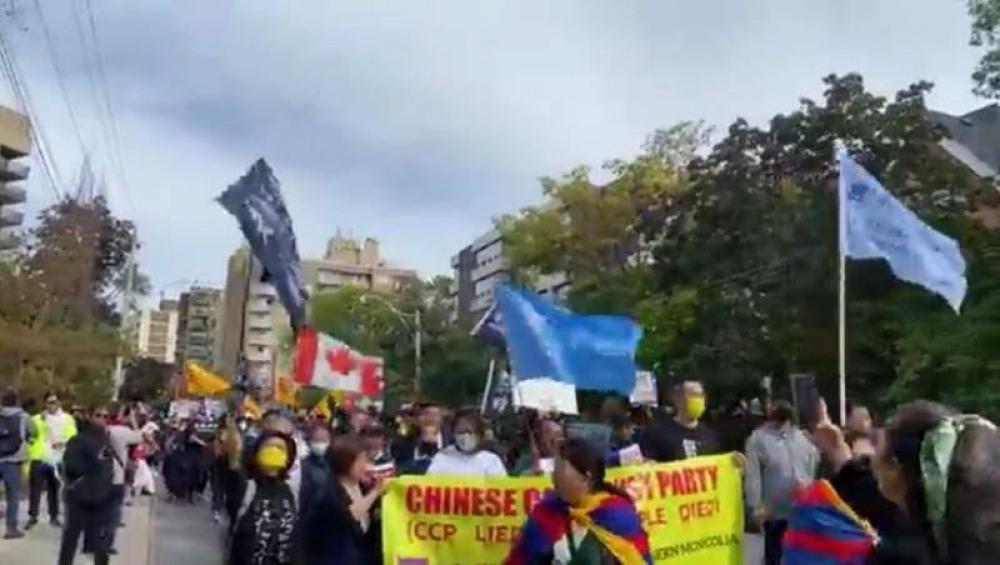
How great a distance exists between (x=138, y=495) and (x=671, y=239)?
84.9 feet

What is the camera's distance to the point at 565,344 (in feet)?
51.0

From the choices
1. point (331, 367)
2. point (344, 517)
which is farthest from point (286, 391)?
point (344, 517)

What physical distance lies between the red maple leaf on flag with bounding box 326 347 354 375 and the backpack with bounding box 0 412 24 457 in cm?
924

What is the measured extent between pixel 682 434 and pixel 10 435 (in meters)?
7.94

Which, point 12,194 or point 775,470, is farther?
point 12,194

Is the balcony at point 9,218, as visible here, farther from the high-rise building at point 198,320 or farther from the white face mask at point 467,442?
the high-rise building at point 198,320

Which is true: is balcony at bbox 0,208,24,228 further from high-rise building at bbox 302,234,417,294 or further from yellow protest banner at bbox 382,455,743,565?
high-rise building at bbox 302,234,417,294

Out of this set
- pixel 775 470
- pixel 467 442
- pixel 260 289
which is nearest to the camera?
pixel 467 442

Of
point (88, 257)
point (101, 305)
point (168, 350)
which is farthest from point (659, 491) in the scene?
point (168, 350)

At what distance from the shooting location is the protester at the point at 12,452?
14.6 metres

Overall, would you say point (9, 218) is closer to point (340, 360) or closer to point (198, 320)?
point (340, 360)

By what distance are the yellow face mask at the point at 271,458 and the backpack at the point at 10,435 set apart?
8.92m

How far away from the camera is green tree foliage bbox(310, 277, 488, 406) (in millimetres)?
70188

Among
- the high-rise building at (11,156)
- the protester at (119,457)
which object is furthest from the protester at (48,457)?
the high-rise building at (11,156)
